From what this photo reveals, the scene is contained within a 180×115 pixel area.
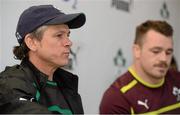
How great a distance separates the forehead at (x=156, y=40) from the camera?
5.89 ft

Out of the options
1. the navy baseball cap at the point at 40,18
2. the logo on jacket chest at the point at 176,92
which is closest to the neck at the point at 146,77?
the logo on jacket chest at the point at 176,92

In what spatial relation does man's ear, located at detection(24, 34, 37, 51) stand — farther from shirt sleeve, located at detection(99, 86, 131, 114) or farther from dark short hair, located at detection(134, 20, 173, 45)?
dark short hair, located at detection(134, 20, 173, 45)

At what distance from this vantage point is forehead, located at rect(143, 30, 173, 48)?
5.89 ft

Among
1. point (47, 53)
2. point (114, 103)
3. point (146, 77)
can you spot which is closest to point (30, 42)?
point (47, 53)

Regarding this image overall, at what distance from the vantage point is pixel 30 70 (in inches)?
45.1

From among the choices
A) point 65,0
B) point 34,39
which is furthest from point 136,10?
point 34,39

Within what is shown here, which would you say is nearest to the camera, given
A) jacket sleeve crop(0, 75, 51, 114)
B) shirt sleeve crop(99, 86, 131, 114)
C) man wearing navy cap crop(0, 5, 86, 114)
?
jacket sleeve crop(0, 75, 51, 114)

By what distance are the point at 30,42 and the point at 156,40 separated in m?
0.76

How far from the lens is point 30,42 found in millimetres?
1241

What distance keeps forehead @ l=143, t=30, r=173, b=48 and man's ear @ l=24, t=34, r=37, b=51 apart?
2.42 ft

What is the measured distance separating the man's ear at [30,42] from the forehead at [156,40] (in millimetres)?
739

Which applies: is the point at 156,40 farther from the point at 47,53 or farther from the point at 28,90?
the point at 28,90

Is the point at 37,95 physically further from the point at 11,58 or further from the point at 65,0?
the point at 65,0

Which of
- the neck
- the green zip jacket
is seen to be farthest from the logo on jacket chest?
the green zip jacket
